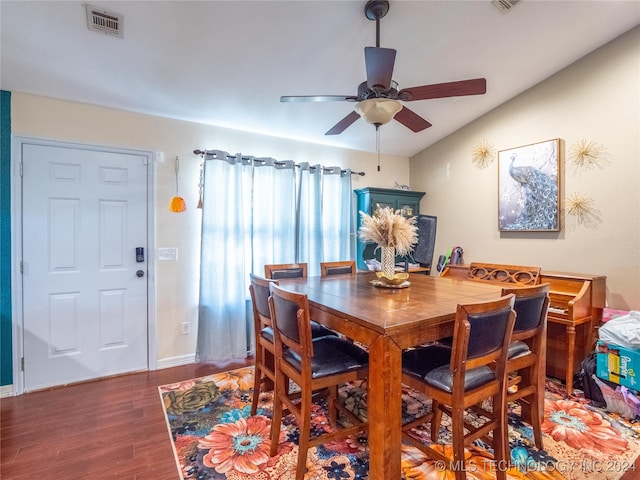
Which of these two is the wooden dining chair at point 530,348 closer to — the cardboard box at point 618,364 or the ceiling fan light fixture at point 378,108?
the cardboard box at point 618,364

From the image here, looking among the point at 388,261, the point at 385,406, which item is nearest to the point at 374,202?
the point at 388,261

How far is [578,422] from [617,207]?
5.96 ft

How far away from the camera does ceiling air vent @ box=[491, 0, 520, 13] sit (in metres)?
2.17

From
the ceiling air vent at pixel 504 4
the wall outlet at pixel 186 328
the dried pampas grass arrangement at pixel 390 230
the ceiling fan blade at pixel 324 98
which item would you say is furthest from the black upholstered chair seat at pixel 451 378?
the wall outlet at pixel 186 328

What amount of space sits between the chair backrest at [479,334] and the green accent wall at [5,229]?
3.36m

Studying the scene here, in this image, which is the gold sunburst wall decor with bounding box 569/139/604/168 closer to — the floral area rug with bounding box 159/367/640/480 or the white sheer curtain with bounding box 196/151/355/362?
the floral area rug with bounding box 159/367/640/480

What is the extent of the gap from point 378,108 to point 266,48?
110cm

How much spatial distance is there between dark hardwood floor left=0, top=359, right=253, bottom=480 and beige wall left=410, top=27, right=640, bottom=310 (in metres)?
3.62

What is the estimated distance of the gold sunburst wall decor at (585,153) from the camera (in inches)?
111

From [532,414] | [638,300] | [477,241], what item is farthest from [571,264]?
[532,414]

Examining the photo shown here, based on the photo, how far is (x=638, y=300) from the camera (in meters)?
2.56

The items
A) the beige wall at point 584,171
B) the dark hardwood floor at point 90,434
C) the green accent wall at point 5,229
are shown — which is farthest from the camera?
the beige wall at point 584,171

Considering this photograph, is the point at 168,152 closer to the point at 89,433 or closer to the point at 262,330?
the point at 262,330

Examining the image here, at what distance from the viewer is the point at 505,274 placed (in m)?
2.89
